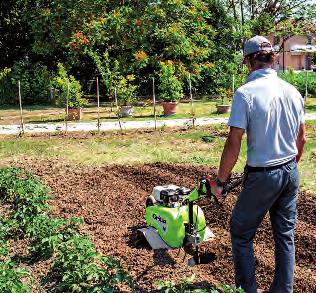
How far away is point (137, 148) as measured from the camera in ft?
35.9

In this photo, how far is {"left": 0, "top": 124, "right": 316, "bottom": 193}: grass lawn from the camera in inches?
379

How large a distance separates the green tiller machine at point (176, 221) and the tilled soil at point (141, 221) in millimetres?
134

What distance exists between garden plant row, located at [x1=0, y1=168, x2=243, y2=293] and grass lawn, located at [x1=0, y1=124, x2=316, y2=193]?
3.30m

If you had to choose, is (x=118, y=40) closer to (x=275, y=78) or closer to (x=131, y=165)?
(x=131, y=165)

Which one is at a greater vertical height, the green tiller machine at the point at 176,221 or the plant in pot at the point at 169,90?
the plant in pot at the point at 169,90

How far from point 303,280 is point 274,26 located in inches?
886

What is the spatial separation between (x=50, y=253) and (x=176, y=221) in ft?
4.16

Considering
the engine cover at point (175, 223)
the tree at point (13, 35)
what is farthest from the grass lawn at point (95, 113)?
the engine cover at point (175, 223)

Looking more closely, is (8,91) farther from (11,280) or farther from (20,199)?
(11,280)

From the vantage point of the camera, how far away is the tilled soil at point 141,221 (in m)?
4.52

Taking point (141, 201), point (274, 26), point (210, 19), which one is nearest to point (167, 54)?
point (210, 19)

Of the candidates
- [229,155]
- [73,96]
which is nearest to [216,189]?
[229,155]

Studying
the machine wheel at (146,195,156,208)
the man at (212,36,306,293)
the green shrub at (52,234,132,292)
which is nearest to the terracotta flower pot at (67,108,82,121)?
the machine wheel at (146,195,156,208)

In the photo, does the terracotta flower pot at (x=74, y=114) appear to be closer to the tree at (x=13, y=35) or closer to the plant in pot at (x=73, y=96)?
the plant in pot at (x=73, y=96)
